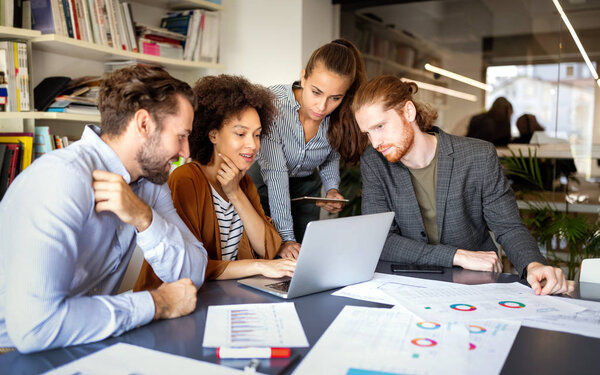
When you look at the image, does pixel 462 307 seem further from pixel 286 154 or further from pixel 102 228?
pixel 286 154

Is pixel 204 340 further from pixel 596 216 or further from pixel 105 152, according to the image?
pixel 596 216

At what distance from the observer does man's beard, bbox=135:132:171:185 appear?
131 centimetres

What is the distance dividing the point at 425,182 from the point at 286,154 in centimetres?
67

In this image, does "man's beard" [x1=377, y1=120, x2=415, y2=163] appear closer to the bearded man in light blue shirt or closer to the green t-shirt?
the green t-shirt

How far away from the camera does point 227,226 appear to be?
74.7 inches

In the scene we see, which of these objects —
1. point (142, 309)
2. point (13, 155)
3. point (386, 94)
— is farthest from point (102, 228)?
point (13, 155)

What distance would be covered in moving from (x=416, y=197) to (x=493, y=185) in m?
0.28

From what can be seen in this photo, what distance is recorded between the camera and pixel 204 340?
3.46ft

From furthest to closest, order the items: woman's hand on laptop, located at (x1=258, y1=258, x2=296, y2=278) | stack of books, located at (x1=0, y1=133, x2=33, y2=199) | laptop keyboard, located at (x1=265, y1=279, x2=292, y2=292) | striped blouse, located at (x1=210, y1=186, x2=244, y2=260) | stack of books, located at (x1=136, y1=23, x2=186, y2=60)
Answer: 1. stack of books, located at (x1=136, y1=23, x2=186, y2=60)
2. stack of books, located at (x1=0, y1=133, x2=33, y2=199)
3. striped blouse, located at (x1=210, y1=186, x2=244, y2=260)
4. woman's hand on laptop, located at (x1=258, y1=258, x2=296, y2=278)
5. laptop keyboard, located at (x1=265, y1=279, x2=292, y2=292)

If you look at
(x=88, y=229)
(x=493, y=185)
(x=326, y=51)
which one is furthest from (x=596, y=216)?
(x=88, y=229)

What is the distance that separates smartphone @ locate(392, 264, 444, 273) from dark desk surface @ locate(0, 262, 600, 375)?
0.38 meters

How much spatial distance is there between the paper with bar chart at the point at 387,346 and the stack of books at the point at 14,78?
7.18ft

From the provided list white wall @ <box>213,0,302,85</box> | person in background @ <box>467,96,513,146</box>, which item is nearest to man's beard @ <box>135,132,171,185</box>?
white wall @ <box>213,0,302,85</box>

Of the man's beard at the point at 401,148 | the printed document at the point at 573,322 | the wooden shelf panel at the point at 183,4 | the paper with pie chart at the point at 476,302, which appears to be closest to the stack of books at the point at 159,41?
the wooden shelf panel at the point at 183,4
